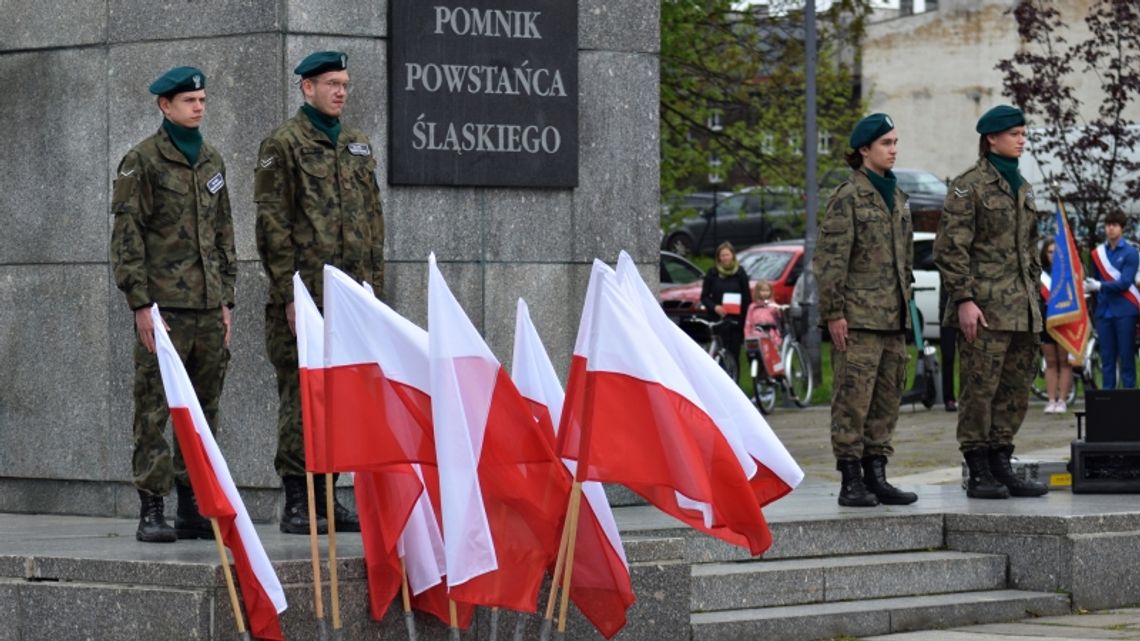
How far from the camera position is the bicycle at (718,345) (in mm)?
23438

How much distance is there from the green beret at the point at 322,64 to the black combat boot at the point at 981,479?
450 centimetres

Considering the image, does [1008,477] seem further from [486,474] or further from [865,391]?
[486,474]

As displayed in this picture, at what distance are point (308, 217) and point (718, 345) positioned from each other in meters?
14.1

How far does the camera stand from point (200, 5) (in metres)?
11.1

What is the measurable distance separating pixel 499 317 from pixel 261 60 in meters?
1.80

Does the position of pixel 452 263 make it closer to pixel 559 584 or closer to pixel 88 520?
pixel 88 520

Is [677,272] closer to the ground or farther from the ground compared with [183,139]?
closer to the ground

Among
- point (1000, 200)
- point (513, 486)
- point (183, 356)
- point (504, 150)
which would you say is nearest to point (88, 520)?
point (183, 356)

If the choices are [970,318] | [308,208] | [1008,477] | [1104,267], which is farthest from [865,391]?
[1104,267]

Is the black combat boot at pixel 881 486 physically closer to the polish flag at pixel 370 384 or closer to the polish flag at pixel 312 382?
the polish flag at pixel 370 384

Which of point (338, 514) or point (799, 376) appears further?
point (799, 376)

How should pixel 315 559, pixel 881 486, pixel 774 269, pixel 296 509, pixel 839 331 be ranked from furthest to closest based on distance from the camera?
1. pixel 774 269
2. pixel 881 486
3. pixel 839 331
4. pixel 296 509
5. pixel 315 559

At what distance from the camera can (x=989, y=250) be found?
1212cm

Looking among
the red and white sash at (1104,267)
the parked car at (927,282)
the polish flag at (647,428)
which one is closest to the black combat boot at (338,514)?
the polish flag at (647,428)
